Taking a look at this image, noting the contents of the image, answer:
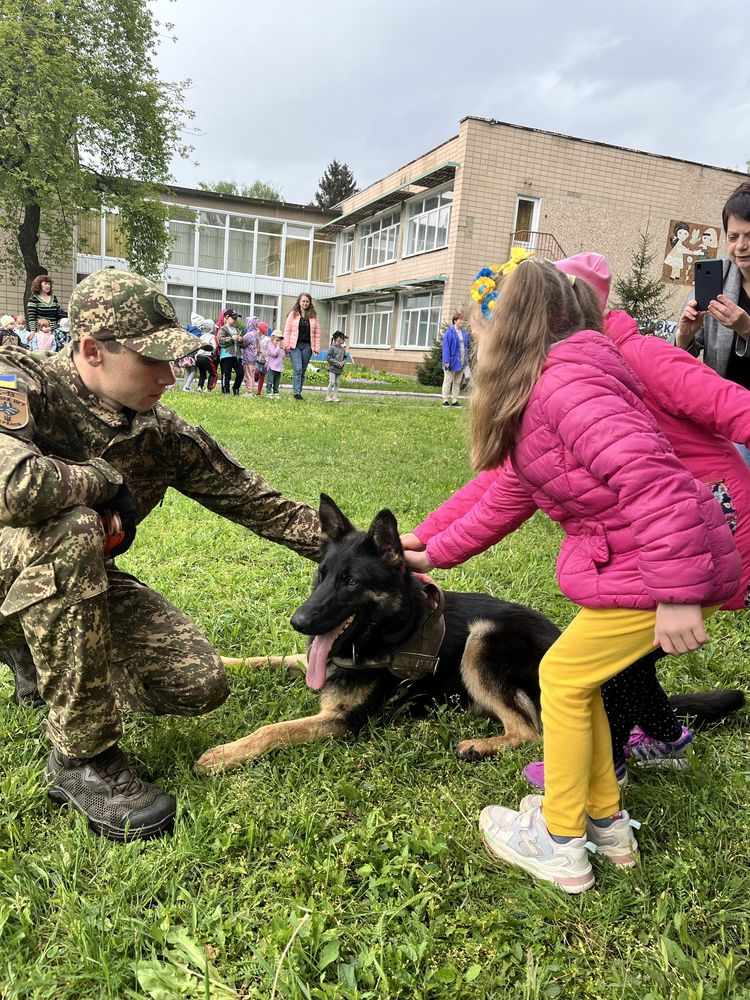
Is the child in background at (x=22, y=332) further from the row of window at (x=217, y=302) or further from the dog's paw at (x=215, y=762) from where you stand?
the row of window at (x=217, y=302)

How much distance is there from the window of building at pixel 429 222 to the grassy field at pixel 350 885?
27.2 meters

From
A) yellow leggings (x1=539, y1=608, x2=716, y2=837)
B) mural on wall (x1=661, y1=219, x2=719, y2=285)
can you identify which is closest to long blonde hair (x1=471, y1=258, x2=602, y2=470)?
yellow leggings (x1=539, y1=608, x2=716, y2=837)

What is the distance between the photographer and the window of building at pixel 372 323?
34438mm

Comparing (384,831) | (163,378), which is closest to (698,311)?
(163,378)

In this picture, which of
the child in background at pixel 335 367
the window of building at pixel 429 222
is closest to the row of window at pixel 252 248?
the window of building at pixel 429 222

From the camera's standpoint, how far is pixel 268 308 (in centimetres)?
4153

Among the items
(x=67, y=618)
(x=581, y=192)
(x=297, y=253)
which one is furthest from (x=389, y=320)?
(x=67, y=618)

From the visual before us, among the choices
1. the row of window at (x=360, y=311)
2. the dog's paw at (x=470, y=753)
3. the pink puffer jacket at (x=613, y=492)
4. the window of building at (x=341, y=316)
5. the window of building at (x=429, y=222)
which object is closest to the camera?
the pink puffer jacket at (x=613, y=492)

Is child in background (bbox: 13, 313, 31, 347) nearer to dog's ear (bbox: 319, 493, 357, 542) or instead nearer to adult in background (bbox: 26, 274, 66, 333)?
adult in background (bbox: 26, 274, 66, 333)

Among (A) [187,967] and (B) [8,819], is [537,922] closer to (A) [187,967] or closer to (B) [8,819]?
(A) [187,967]

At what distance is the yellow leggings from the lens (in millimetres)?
1829

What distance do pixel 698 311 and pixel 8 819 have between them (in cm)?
368

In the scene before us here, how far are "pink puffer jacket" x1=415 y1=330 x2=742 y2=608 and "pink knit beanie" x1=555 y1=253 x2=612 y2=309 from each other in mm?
524

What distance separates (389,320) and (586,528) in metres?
33.5
